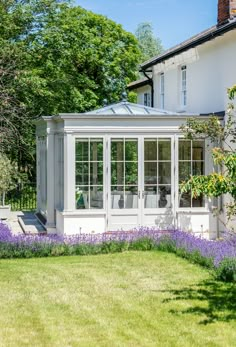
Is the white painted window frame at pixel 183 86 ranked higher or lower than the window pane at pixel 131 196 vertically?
higher

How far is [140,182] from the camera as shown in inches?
684

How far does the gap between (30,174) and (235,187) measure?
23.2 m

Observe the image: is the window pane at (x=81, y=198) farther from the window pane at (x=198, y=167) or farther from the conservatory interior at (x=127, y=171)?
the window pane at (x=198, y=167)

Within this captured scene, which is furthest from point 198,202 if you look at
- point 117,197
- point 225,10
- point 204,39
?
point 225,10

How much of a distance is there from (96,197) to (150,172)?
1.83 meters

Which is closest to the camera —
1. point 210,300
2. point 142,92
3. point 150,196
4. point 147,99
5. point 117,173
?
point 210,300

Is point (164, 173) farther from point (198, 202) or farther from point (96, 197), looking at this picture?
point (96, 197)

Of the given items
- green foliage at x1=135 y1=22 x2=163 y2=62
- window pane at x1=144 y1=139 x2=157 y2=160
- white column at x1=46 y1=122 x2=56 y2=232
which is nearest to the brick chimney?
window pane at x1=144 y1=139 x2=157 y2=160

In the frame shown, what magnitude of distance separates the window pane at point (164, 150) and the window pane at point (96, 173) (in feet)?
6.11

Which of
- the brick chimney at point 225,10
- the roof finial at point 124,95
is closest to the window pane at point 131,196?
the brick chimney at point 225,10

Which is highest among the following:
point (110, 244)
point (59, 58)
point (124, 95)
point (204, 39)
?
point (59, 58)

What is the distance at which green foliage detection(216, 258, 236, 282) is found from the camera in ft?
37.2

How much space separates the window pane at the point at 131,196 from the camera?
17.4 meters

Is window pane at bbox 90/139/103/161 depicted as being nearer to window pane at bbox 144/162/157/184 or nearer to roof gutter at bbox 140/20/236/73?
window pane at bbox 144/162/157/184
